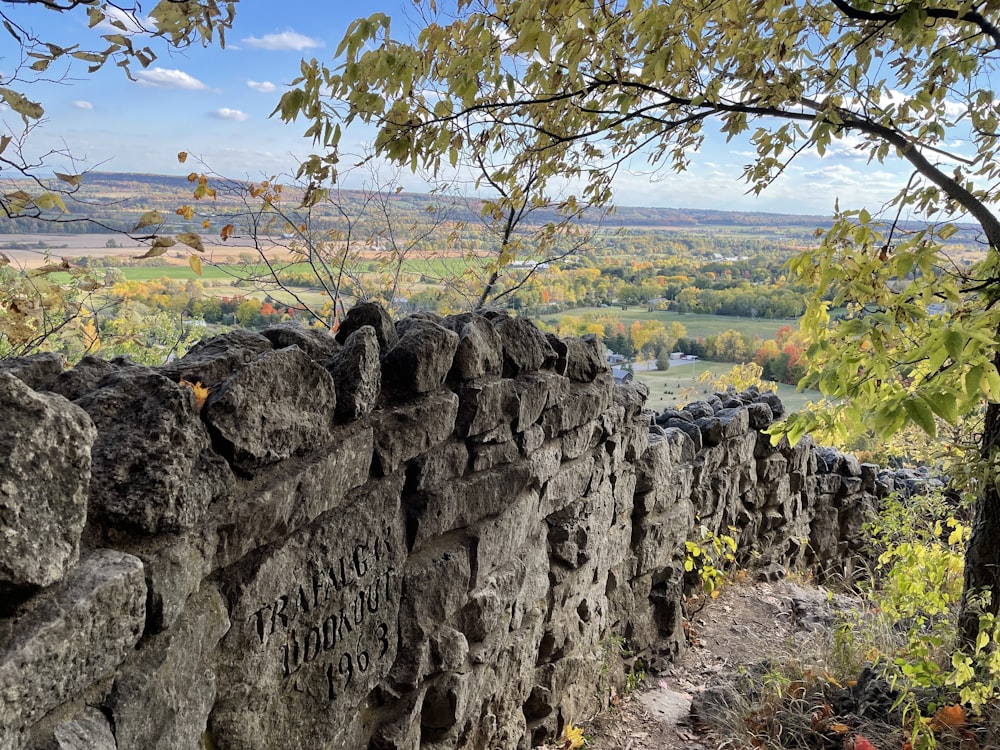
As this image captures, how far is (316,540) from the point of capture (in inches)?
77.9

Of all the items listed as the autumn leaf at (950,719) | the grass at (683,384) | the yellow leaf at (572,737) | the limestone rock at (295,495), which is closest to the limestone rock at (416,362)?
the limestone rock at (295,495)

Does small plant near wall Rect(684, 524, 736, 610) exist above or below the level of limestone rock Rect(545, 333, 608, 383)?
below

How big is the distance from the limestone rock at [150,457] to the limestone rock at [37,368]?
183mm

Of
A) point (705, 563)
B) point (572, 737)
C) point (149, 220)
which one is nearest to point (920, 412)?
point (149, 220)

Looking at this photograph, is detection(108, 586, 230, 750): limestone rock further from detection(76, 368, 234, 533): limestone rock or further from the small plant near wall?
the small plant near wall

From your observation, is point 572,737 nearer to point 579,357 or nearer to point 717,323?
point 579,357

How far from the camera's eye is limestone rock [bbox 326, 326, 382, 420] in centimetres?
207

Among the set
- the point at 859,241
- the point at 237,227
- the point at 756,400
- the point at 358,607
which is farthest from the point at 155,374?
the point at 756,400

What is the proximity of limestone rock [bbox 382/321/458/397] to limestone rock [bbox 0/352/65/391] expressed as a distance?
0.90 meters

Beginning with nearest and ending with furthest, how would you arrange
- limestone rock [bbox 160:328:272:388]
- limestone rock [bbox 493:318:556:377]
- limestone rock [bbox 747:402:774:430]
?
limestone rock [bbox 160:328:272:388]
limestone rock [bbox 493:318:556:377]
limestone rock [bbox 747:402:774:430]

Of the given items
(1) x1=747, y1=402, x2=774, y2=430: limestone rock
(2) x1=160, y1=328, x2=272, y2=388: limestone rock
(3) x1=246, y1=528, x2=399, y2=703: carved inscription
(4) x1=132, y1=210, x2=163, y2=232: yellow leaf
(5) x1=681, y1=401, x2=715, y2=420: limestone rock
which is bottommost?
(1) x1=747, y1=402, x2=774, y2=430: limestone rock

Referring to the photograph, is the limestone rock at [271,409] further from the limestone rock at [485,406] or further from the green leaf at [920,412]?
the green leaf at [920,412]

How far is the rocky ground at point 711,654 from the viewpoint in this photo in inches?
150

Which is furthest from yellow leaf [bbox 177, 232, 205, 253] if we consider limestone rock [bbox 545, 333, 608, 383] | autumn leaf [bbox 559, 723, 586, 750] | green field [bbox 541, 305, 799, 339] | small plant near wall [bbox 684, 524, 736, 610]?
green field [bbox 541, 305, 799, 339]
